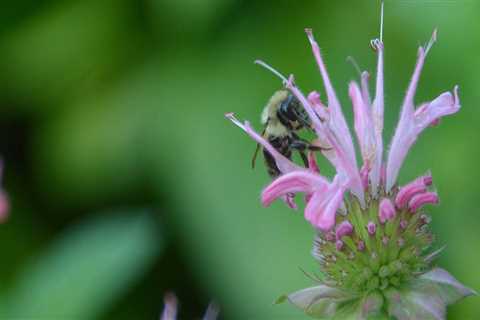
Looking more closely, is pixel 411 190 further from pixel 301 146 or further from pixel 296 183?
pixel 301 146

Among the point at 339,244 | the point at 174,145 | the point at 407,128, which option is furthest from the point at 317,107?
the point at 174,145

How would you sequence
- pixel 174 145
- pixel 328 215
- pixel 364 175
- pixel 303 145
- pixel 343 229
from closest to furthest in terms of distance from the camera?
pixel 328 215 → pixel 343 229 → pixel 364 175 → pixel 303 145 → pixel 174 145

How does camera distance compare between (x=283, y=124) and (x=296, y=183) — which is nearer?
(x=296, y=183)

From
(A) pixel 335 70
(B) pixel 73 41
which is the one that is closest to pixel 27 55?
(B) pixel 73 41

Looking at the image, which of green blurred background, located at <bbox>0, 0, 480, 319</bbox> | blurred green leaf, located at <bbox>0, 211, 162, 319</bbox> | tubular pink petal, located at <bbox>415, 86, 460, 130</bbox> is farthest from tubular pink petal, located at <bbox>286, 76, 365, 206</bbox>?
blurred green leaf, located at <bbox>0, 211, 162, 319</bbox>

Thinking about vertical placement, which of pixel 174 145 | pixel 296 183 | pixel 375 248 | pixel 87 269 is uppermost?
pixel 296 183

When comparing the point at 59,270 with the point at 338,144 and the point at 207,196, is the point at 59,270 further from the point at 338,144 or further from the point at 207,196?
the point at 338,144
